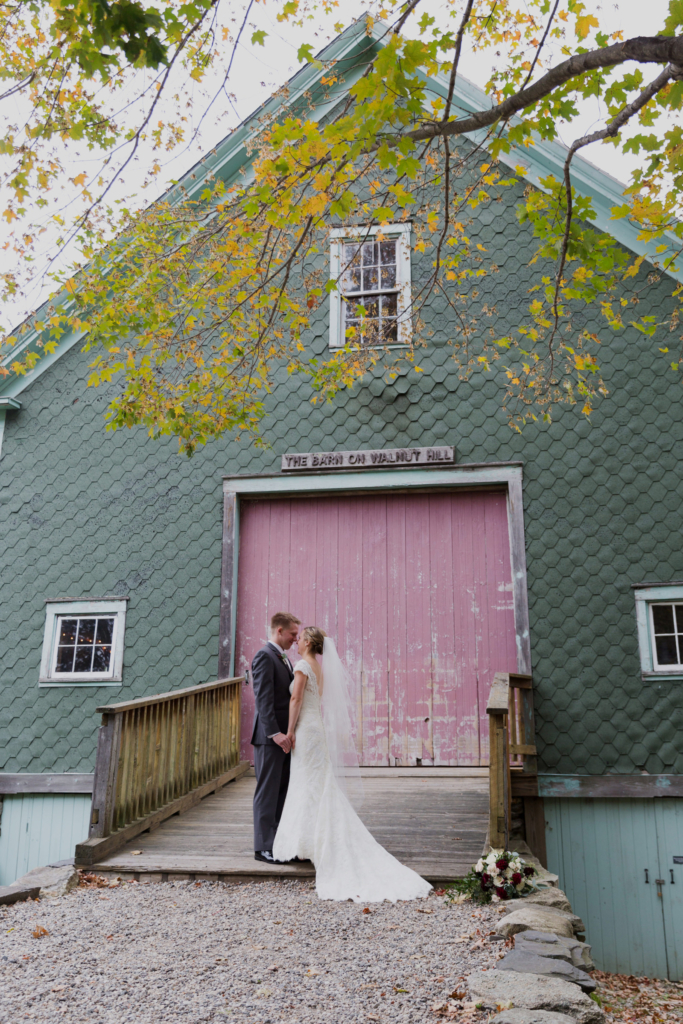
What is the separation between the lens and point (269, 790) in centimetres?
579

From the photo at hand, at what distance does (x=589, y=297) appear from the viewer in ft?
20.7

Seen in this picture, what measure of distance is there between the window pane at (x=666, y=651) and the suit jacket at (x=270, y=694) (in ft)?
12.7

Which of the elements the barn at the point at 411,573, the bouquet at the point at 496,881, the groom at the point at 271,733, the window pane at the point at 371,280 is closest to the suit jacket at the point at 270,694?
the groom at the point at 271,733

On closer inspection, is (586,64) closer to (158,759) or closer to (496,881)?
(496,881)

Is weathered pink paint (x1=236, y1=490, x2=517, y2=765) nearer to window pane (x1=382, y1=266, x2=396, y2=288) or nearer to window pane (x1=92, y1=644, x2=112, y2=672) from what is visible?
window pane (x1=92, y1=644, x2=112, y2=672)

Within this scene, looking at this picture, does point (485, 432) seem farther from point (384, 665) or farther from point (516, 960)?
point (516, 960)

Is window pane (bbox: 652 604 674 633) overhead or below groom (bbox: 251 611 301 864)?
overhead

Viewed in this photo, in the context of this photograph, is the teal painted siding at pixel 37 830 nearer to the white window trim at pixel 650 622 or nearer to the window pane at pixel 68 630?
the window pane at pixel 68 630

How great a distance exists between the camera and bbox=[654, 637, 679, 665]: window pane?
25.7ft

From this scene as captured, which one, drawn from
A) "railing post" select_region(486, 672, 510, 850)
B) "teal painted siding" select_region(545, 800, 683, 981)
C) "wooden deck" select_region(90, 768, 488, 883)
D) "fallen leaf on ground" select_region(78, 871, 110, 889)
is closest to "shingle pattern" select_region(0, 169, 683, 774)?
"teal painted siding" select_region(545, 800, 683, 981)

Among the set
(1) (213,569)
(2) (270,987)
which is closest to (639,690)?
(1) (213,569)

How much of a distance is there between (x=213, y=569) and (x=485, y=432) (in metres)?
3.27

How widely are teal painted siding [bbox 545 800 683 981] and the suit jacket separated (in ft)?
11.0

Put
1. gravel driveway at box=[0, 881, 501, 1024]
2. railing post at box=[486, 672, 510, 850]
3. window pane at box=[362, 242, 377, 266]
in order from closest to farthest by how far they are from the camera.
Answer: gravel driveway at box=[0, 881, 501, 1024] → railing post at box=[486, 672, 510, 850] → window pane at box=[362, 242, 377, 266]
